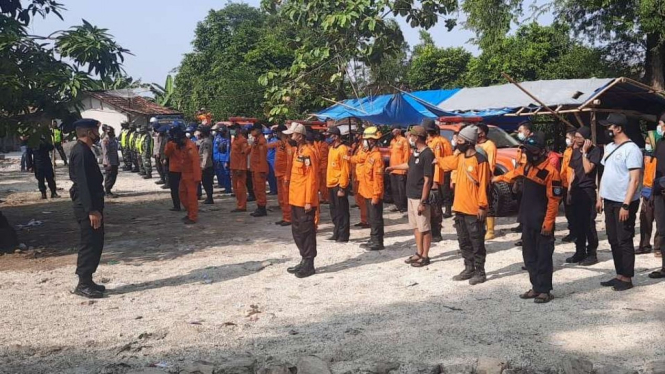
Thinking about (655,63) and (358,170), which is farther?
(655,63)

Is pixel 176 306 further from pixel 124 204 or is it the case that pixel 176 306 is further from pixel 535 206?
pixel 124 204

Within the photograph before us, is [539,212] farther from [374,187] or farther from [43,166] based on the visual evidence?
[43,166]

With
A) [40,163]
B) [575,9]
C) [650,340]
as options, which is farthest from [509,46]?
[650,340]

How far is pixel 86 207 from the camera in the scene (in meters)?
6.92

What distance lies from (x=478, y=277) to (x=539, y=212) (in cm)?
121

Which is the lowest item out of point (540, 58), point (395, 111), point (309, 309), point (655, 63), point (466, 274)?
point (309, 309)

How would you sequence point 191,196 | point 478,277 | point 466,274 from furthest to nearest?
1. point 191,196
2. point 466,274
3. point 478,277

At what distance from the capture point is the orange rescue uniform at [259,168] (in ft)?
40.9

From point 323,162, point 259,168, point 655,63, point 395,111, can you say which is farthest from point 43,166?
point 655,63

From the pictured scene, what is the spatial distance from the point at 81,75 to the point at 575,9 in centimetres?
1559

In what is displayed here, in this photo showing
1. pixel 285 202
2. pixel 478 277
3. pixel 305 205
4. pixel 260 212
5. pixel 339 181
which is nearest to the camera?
pixel 478 277

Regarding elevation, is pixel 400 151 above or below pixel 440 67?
below

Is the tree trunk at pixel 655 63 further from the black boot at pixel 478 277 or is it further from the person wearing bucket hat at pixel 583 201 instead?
the black boot at pixel 478 277

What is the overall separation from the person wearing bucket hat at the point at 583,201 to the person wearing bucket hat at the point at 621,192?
120 centimetres
